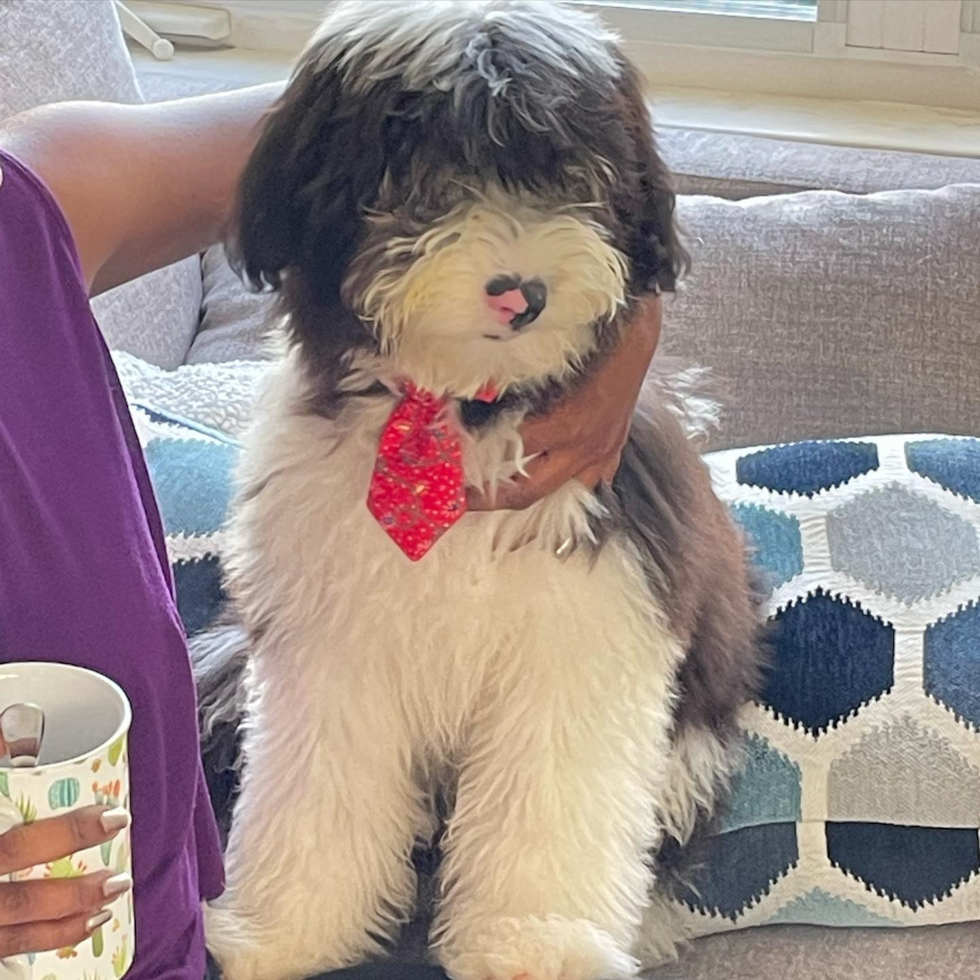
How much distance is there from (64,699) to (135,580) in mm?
272

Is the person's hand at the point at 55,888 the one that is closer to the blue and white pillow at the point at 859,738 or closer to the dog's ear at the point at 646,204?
the dog's ear at the point at 646,204

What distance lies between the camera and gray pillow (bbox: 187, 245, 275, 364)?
2.13 meters

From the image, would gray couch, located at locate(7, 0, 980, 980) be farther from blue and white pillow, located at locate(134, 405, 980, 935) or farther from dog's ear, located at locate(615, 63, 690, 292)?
dog's ear, located at locate(615, 63, 690, 292)

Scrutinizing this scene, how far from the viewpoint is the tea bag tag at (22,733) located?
2.72ft

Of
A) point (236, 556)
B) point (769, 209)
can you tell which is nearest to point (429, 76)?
point (236, 556)

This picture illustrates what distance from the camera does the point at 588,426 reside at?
1.25 m

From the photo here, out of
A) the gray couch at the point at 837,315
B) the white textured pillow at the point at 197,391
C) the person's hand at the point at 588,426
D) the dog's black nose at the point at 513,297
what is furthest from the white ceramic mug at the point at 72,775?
the gray couch at the point at 837,315

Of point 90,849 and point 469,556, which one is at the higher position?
point 90,849

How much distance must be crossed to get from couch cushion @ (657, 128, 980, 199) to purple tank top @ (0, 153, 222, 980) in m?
1.15

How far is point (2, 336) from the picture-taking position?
117cm

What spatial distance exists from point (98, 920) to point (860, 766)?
2.71 ft

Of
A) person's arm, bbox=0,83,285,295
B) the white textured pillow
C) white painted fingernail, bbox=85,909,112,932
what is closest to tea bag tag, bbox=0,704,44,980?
white painted fingernail, bbox=85,909,112,932

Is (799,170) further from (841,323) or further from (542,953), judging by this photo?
(542,953)

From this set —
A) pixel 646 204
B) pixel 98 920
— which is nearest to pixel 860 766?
pixel 646 204
